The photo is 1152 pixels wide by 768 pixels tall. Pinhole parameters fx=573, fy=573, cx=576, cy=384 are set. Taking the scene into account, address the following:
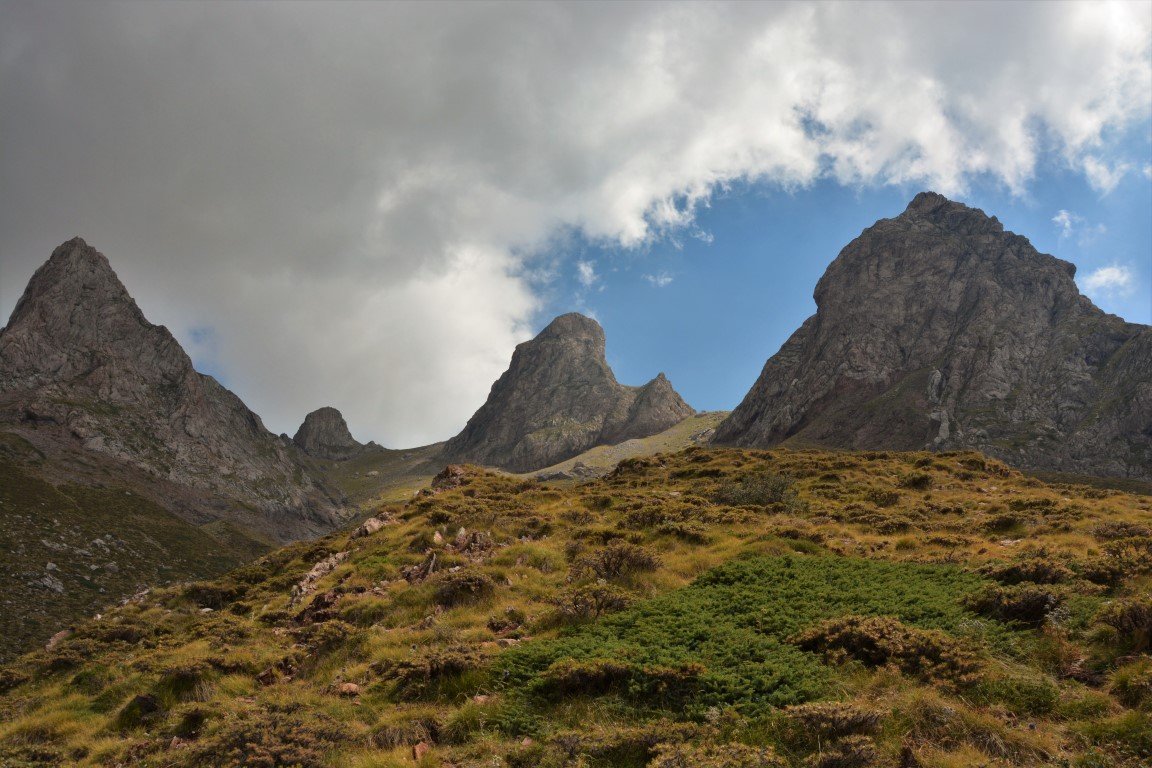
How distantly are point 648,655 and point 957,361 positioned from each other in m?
158

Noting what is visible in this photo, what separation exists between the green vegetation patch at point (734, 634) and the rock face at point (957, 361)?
118 m

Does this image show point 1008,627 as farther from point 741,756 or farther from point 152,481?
point 152,481

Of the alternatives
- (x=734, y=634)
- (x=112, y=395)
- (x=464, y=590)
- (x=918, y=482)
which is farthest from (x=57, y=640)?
(x=112, y=395)

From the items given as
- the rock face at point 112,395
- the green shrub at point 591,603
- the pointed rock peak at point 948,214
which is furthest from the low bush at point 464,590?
the pointed rock peak at point 948,214

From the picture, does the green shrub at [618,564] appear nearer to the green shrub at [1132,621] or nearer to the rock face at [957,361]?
the green shrub at [1132,621]

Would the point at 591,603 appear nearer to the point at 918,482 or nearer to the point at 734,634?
the point at 734,634

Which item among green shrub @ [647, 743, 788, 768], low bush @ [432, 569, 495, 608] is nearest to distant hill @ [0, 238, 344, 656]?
low bush @ [432, 569, 495, 608]

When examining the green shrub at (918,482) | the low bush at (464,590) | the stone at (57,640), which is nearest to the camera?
the low bush at (464,590)

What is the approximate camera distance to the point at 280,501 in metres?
196

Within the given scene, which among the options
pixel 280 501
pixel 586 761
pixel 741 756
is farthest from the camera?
pixel 280 501

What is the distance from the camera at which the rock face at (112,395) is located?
489 feet

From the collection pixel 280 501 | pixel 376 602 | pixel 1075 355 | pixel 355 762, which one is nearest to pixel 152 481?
pixel 280 501

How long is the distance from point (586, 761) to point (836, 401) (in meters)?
160

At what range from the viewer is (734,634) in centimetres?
1408
